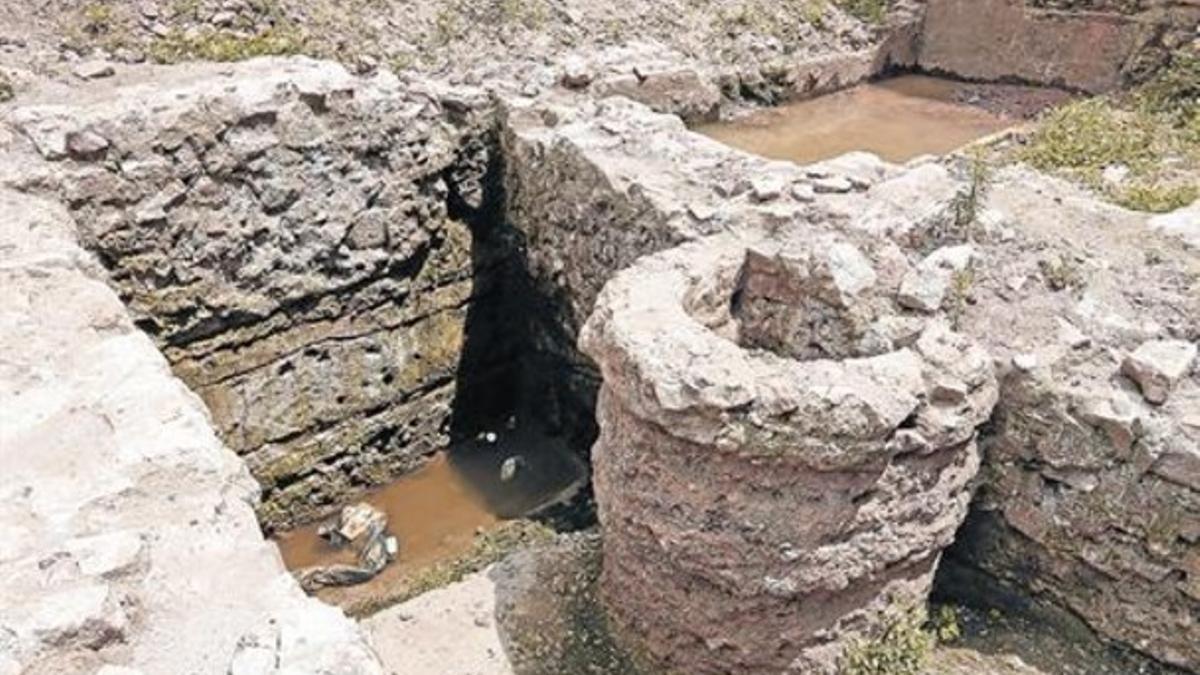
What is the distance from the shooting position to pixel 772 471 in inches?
164

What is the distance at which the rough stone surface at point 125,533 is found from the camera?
2834 millimetres

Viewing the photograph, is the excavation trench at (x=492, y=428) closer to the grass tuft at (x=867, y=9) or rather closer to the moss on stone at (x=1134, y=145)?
the moss on stone at (x=1134, y=145)

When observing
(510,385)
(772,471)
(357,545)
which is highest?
(772,471)

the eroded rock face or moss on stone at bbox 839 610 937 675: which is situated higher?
the eroded rock face

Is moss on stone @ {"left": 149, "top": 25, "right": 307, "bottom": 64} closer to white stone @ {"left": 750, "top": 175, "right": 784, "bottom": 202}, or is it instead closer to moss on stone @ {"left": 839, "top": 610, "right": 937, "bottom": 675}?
white stone @ {"left": 750, "top": 175, "right": 784, "bottom": 202}

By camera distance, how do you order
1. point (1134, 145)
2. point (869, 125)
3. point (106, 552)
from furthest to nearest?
point (869, 125), point (1134, 145), point (106, 552)

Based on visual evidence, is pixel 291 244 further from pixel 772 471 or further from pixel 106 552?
pixel 106 552

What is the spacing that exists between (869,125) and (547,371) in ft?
15.0

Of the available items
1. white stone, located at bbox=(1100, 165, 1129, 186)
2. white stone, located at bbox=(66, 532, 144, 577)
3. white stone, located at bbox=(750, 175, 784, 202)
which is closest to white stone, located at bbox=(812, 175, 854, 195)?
white stone, located at bbox=(750, 175, 784, 202)

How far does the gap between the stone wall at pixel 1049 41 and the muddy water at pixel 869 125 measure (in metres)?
0.44

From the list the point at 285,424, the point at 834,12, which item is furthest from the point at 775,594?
the point at 834,12

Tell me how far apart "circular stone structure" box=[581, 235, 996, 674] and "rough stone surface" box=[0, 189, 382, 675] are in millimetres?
1573

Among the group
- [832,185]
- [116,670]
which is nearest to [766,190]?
[832,185]

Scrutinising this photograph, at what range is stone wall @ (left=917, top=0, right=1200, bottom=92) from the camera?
10.2 metres
